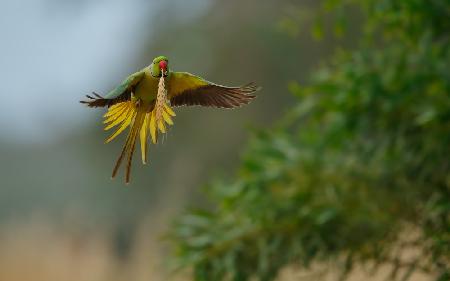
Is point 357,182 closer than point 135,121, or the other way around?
point 135,121

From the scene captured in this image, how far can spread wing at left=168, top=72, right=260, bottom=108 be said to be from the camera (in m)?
0.37

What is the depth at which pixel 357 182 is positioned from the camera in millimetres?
1880

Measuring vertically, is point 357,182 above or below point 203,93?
above

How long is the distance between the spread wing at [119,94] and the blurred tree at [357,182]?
1.36 m

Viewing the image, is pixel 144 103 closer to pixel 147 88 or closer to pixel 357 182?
pixel 147 88

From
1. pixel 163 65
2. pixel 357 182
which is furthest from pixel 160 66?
pixel 357 182

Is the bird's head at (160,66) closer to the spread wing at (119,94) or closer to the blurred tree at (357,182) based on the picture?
the spread wing at (119,94)

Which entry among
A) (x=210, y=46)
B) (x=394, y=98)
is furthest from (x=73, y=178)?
(x=394, y=98)

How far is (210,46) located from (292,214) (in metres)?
1.78

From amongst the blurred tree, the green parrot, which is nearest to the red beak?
the green parrot

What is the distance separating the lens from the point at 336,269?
6.02 feet

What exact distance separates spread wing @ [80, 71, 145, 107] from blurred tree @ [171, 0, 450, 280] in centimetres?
136

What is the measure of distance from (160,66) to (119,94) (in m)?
0.02

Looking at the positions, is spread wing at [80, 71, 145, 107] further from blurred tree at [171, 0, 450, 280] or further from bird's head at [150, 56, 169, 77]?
blurred tree at [171, 0, 450, 280]
